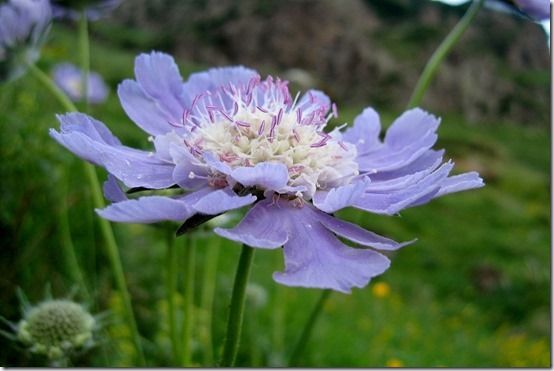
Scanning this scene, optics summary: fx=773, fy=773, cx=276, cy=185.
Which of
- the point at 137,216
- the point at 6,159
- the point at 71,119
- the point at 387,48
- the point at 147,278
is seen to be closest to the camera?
the point at 137,216

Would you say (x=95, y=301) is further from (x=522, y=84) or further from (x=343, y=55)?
(x=522, y=84)

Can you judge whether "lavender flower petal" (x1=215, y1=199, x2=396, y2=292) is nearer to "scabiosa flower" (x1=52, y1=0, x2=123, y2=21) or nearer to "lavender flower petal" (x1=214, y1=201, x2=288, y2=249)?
"lavender flower petal" (x1=214, y1=201, x2=288, y2=249)

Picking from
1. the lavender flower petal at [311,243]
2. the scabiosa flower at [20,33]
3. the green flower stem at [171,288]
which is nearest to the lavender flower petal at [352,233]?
the lavender flower petal at [311,243]

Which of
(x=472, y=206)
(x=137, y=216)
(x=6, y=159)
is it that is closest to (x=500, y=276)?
(x=472, y=206)

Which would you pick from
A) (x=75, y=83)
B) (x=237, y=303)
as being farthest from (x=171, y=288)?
(x=75, y=83)

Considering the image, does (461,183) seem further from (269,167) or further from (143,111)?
(143,111)

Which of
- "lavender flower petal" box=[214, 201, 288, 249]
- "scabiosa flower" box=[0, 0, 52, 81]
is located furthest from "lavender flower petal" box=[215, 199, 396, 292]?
"scabiosa flower" box=[0, 0, 52, 81]
